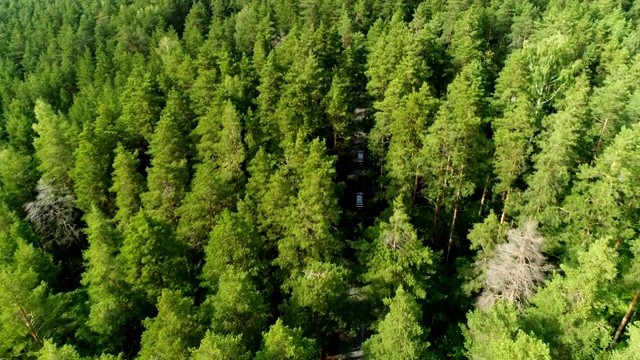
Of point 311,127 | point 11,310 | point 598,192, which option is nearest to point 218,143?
point 311,127

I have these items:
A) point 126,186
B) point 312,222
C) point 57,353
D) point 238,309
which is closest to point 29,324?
point 57,353

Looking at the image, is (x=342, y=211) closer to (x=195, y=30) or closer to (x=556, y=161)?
(x=556, y=161)

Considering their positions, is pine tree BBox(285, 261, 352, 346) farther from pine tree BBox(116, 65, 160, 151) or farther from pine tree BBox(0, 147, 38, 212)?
pine tree BBox(0, 147, 38, 212)

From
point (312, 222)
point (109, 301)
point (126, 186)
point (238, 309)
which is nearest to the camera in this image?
point (238, 309)

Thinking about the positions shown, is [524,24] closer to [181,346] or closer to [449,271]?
[449,271]

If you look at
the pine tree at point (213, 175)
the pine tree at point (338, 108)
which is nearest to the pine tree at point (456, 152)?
the pine tree at point (338, 108)

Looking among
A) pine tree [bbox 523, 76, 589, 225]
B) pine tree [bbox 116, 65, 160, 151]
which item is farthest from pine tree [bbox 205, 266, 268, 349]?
pine tree [bbox 116, 65, 160, 151]

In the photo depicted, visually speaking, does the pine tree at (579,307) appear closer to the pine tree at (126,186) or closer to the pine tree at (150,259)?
the pine tree at (150,259)
